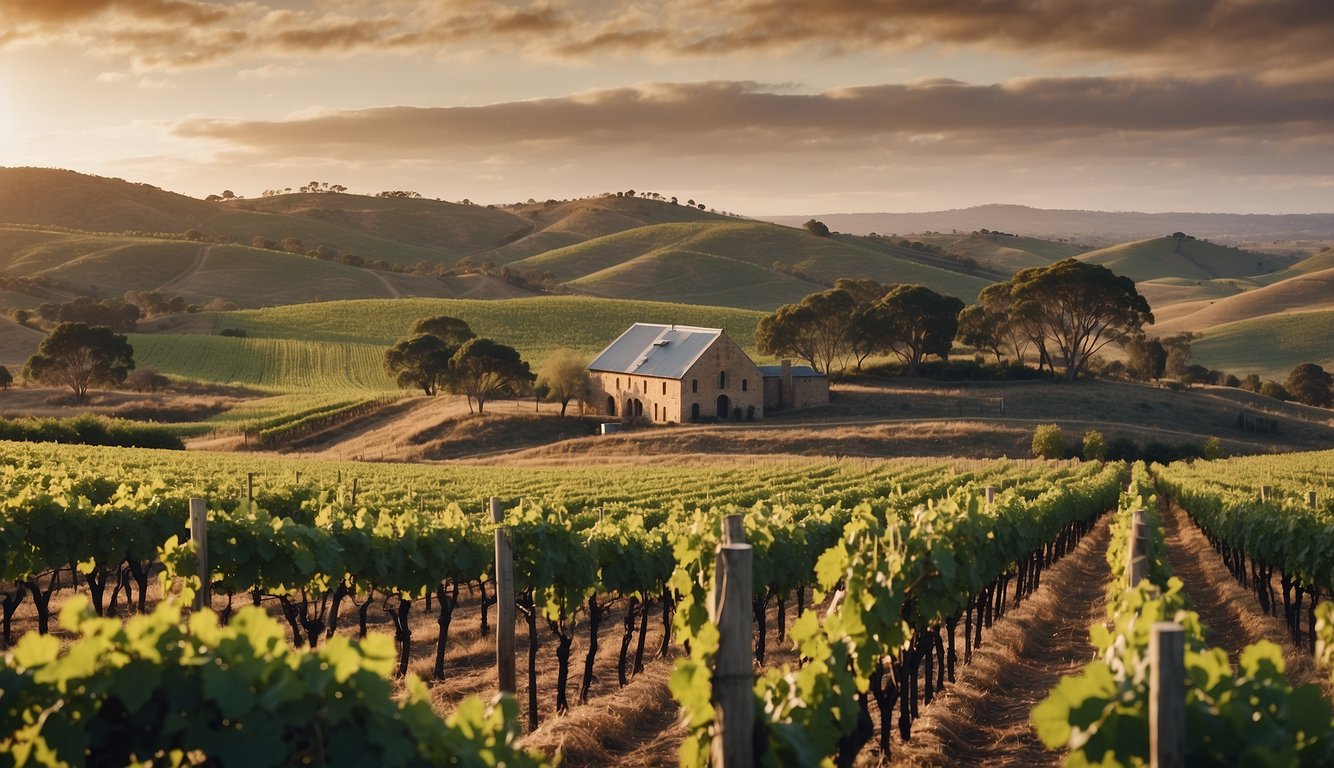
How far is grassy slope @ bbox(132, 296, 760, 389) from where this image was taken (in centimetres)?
A: 8112

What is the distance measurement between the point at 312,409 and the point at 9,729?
201ft

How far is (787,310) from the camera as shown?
73.9m

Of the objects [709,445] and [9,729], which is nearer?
[9,729]

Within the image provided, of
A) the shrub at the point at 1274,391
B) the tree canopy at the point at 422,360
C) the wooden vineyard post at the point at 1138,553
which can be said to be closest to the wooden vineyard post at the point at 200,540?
the wooden vineyard post at the point at 1138,553

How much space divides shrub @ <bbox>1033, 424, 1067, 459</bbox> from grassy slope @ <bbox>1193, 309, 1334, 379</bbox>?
55.9 m

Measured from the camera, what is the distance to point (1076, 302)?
72312 millimetres

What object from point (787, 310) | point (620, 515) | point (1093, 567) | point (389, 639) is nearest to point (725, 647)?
point (389, 639)

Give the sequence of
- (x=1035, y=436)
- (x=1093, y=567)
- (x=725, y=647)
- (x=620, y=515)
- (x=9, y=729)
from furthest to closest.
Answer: (x=1035, y=436) → (x=1093, y=567) → (x=620, y=515) → (x=725, y=647) → (x=9, y=729)

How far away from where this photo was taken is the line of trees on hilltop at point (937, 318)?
71.2 metres

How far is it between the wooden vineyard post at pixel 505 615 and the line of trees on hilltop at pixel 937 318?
204 ft

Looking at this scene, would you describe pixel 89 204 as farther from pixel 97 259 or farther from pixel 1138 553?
pixel 1138 553

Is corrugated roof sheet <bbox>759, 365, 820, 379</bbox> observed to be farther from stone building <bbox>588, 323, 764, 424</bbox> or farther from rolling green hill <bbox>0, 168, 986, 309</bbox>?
rolling green hill <bbox>0, 168, 986, 309</bbox>

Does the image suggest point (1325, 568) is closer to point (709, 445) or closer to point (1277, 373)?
point (709, 445)

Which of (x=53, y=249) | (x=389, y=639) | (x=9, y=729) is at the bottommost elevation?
(x=9, y=729)
